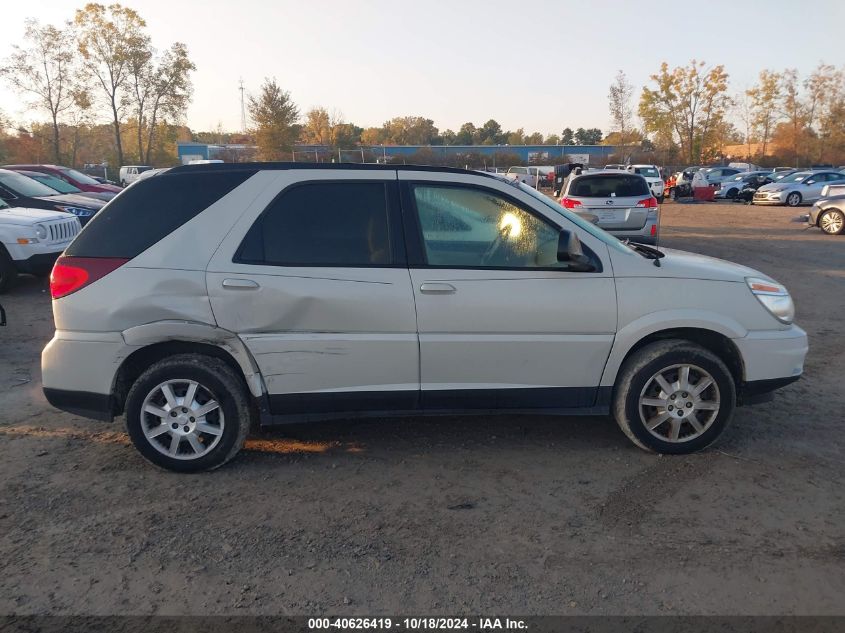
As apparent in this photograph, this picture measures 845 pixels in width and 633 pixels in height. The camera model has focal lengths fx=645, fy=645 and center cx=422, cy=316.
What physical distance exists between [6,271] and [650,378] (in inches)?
389

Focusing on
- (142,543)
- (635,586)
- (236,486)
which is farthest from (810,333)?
(142,543)

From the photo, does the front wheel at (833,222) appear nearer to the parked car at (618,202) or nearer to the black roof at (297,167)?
the parked car at (618,202)

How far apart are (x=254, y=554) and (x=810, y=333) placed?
7098mm

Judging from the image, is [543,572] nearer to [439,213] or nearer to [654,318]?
[654,318]

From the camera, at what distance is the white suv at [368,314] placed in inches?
159

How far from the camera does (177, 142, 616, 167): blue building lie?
29.5 m

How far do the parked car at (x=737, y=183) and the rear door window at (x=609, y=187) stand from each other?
26.1 meters

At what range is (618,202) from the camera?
11.9 metres

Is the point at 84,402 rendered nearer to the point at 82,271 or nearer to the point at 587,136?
the point at 82,271

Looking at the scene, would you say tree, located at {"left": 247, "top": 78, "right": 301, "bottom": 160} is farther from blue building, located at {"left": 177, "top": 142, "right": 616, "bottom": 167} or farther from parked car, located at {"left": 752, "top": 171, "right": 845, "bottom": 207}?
parked car, located at {"left": 752, "top": 171, "right": 845, "bottom": 207}

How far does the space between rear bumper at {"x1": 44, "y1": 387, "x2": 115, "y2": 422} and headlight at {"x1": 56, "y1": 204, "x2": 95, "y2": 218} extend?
9818mm

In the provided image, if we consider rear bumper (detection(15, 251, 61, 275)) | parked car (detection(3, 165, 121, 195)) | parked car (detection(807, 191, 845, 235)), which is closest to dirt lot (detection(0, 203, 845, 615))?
rear bumper (detection(15, 251, 61, 275))

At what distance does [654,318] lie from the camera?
4.19 meters

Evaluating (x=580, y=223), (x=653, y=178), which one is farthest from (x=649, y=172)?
(x=580, y=223)
